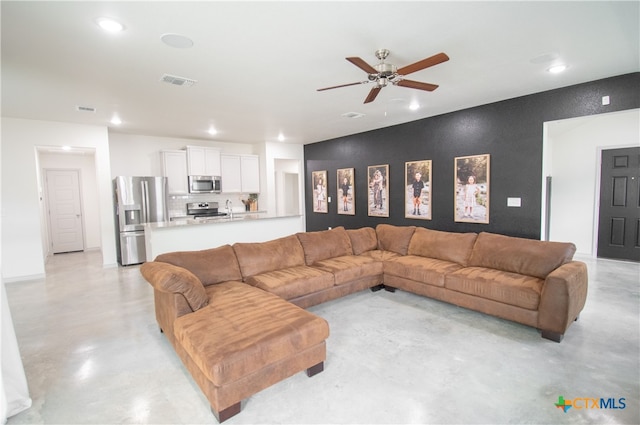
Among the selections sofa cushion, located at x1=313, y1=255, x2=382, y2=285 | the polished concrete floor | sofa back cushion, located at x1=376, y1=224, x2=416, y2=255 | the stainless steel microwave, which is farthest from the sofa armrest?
the stainless steel microwave

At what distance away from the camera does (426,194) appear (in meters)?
5.47

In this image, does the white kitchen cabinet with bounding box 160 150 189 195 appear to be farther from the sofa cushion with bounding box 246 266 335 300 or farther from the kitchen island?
the sofa cushion with bounding box 246 266 335 300

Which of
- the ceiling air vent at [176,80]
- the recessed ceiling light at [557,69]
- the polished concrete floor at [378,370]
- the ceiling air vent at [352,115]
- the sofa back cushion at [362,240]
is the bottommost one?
the polished concrete floor at [378,370]

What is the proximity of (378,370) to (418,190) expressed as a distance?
12.8ft

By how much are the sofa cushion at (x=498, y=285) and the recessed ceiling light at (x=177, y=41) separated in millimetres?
3539

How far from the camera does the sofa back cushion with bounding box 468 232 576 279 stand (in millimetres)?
3191

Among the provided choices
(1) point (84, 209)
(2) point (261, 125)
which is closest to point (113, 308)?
(2) point (261, 125)

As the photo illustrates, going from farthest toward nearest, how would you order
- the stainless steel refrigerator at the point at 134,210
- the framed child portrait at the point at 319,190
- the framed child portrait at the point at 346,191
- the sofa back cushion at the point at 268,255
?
the framed child portrait at the point at 319,190, the framed child portrait at the point at 346,191, the stainless steel refrigerator at the point at 134,210, the sofa back cushion at the point at 268,255

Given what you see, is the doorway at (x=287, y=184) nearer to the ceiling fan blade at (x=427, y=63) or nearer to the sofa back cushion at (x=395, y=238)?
the sofa back cushion at (x=395, y=238)

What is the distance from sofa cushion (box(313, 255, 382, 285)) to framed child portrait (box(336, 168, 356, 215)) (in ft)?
9.16

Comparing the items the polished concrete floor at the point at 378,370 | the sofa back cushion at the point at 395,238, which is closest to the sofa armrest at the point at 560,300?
the polished concrete floor at the point at 378,370

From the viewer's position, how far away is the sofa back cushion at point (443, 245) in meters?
3.96

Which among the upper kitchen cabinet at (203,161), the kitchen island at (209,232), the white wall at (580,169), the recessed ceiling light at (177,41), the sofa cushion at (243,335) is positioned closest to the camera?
the sofa cushion at (243,335)

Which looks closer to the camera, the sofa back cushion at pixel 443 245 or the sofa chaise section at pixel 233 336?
the sofa chaise section at pixel 233 336
